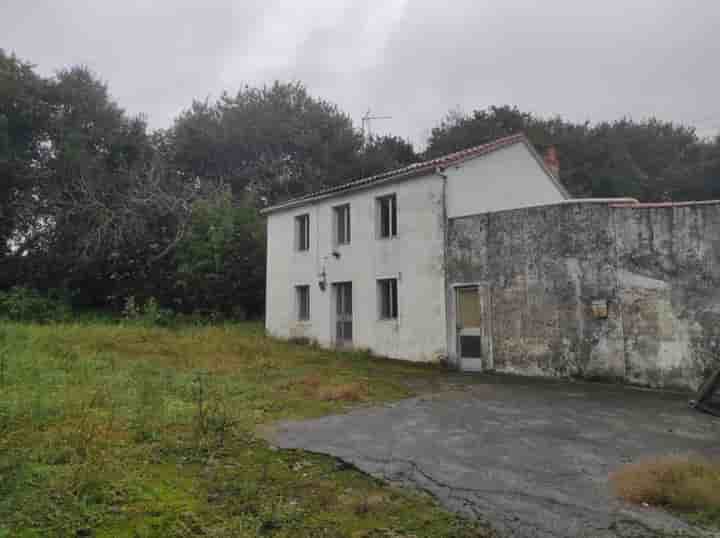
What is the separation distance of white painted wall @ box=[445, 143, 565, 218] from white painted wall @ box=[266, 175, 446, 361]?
1.68 ft

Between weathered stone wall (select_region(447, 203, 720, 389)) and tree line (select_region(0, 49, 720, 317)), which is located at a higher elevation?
tree line (select_region(0, 49, 720, 317))

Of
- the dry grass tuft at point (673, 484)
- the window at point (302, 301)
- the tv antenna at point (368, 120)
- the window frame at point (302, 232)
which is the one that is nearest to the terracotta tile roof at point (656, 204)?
the dry grass tuft at point (673, 484)

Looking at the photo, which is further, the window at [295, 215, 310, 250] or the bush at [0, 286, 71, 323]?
the bush at [0, 286, 71, 323]

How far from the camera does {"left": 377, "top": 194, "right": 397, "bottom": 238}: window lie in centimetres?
1391

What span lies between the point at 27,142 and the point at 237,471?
78.7 feet

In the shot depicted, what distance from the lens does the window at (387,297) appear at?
13.9m

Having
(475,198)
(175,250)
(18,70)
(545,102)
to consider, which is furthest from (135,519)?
(545,102)

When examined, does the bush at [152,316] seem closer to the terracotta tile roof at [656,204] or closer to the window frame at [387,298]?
the window frame at [387,298]

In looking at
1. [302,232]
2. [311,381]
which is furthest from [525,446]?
[302,232]

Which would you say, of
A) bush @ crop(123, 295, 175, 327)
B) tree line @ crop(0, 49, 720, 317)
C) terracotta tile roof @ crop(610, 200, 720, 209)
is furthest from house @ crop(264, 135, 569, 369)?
tree line @ crop(0, 49, 720, 317)

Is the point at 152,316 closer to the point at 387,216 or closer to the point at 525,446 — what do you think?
the point at 387,216

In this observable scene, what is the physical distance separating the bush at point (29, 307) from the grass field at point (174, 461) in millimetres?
11972

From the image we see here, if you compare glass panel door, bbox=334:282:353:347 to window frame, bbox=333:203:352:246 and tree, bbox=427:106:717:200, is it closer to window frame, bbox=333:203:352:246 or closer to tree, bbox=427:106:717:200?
window frame, bbox=333:203:352:246

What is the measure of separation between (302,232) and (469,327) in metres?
7.32
